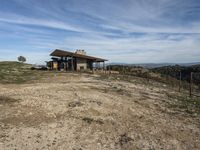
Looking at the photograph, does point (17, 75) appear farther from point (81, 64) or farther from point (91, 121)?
point (91, 121)

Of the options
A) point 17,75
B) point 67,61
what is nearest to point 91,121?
point 17,75

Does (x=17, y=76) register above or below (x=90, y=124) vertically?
above

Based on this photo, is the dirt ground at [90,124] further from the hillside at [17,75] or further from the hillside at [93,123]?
the hillside at [17,75]

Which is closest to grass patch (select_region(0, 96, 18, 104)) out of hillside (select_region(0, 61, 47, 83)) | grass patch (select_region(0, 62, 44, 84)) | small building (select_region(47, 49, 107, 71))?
grass patch (select_region(0, 62, 44, 84))

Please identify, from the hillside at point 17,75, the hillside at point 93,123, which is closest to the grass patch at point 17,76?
the hillside at point 17,75

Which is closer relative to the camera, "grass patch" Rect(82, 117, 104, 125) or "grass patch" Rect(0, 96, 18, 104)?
"grass patch" Rect(82, 117, 104, 125)

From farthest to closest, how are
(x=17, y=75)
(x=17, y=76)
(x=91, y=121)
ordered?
1. (x=17, y=75)
2. (x=17, y=76)
3. (x=91, y=121)

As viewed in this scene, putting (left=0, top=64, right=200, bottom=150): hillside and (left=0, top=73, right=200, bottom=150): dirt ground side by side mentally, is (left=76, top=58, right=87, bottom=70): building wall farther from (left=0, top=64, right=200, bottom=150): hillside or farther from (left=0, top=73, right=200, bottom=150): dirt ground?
(left=0, top=73, right=200, bottom=150): dirt ground

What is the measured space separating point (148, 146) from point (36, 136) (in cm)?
431

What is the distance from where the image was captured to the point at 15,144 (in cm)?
900

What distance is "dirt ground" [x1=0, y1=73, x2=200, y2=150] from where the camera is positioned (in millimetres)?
9438

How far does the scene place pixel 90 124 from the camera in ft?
38.0

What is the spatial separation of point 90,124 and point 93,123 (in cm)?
20

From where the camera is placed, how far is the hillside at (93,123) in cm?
949
